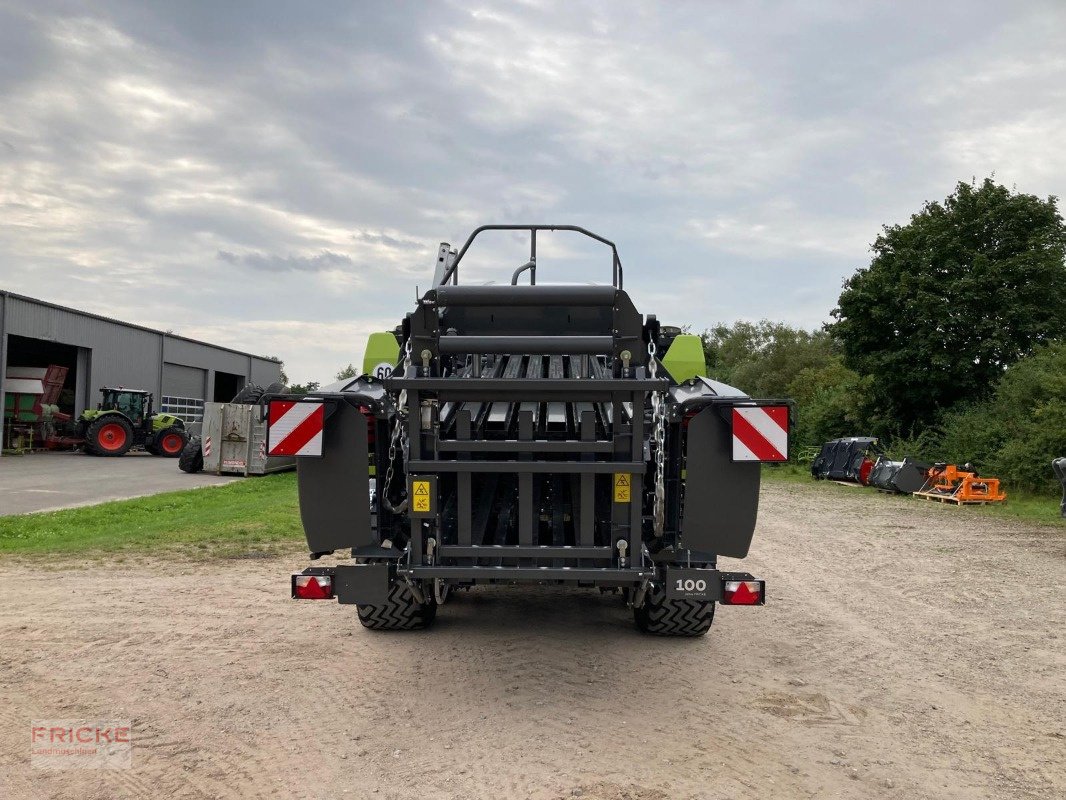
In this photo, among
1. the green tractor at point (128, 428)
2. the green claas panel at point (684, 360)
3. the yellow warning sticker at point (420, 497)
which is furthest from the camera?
the green tractor at point (128, 428)

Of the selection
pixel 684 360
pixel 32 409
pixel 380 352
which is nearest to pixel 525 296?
pixel 684 360

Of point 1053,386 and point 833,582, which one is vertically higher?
point 1053,386

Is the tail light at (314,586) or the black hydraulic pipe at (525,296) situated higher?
the black hydraulic pipe at (525,296)

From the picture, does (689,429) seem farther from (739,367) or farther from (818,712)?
(739,367)

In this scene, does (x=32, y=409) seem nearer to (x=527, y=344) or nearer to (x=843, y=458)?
(x=843, y=458)

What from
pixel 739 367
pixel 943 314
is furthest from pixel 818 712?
pixel 739 367

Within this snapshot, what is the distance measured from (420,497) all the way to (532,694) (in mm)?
1272

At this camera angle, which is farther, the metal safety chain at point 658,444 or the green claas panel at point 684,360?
the green claas panel at point 684,360

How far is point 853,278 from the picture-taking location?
93.9 ft

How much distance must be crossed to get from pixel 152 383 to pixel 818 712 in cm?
3535

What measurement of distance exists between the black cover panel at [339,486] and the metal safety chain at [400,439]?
168mm

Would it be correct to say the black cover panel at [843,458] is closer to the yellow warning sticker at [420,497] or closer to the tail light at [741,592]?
the tail light at [741,592]

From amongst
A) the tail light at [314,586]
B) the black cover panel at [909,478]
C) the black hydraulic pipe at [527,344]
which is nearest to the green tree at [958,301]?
the black cover panel at [909,478]

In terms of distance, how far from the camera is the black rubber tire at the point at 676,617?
216 inches
